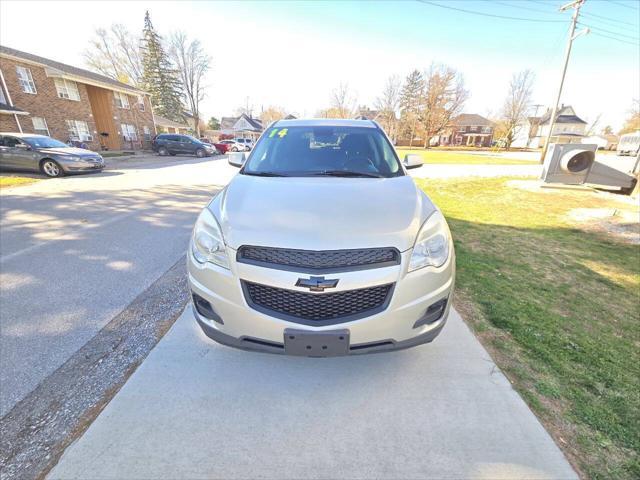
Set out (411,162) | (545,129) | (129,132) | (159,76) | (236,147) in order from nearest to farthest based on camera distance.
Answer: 1. (411,162)
2. (129,132)
3. (236,147)
4. (159,76)
5. (545,129)

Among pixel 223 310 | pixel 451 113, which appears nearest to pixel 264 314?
pixel 223 310

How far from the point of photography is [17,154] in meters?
10.4

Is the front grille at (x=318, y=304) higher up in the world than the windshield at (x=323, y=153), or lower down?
lower down

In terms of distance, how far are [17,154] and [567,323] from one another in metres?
16.0

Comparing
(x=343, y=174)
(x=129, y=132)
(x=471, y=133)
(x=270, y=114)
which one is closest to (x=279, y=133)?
(x=343, y=174)

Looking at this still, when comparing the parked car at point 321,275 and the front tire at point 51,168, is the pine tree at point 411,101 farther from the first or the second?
the parked car at point 321,275

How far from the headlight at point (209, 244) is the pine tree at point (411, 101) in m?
52.8

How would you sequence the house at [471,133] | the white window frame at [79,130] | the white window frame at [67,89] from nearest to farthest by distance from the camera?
the white window frame at [67,89], the white window frame at [79,130], the house at [471,133]

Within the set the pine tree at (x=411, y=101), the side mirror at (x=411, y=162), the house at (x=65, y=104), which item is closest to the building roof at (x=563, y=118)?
the pine tree at (x=411, y=101)

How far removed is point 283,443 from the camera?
1.60 meters

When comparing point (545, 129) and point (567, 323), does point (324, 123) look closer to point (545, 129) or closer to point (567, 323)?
point (567, 323)

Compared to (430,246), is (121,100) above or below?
above

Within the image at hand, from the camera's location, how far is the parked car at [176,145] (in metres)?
22.5

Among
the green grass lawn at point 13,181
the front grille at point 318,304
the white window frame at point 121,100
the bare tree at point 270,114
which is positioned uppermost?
the bare tree at point 270,114
